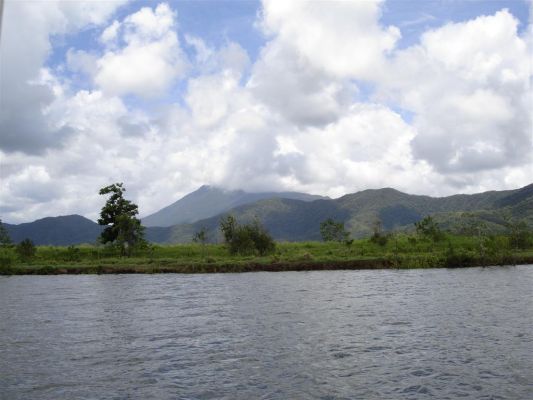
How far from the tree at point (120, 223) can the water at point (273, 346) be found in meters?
73.7

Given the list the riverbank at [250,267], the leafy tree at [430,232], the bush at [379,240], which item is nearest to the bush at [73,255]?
the riverbank at [250,267]

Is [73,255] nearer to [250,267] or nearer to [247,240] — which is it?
[247,240]

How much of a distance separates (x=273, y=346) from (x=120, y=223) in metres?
102

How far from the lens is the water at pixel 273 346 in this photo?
18250mm

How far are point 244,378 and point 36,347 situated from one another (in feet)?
42.7

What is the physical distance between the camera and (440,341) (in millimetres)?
25484

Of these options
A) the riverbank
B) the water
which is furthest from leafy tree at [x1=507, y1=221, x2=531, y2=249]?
the water

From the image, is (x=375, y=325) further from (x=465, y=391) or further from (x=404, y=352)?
(x=465, y=391)

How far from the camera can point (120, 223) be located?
119875 millimetres

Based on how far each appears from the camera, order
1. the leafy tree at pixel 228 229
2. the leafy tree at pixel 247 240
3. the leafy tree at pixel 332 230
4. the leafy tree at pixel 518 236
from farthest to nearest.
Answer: the leafy tree at pixel 332 230
the leafy tree at pixel 228 229
the leafy tree at pixel 247 240
the leafy tree at pixel 518 236

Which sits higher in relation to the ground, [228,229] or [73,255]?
[228,229]

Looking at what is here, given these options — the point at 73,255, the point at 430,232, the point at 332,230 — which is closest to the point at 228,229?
the point at 73,255

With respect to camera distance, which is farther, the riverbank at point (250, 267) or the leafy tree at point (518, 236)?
the leafy tree at point (518, 236)

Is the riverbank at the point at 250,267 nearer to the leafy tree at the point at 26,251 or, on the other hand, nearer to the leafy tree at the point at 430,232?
the leafy tree at the point at 26,251
